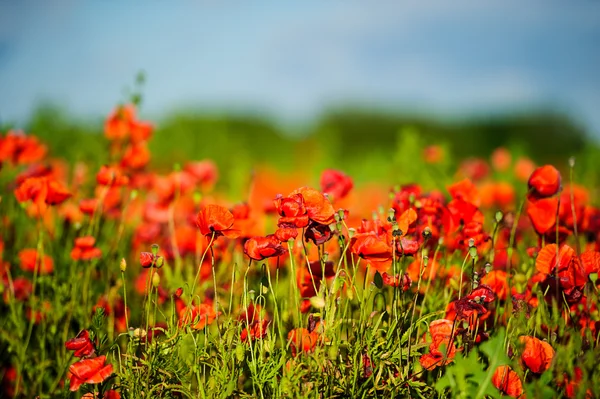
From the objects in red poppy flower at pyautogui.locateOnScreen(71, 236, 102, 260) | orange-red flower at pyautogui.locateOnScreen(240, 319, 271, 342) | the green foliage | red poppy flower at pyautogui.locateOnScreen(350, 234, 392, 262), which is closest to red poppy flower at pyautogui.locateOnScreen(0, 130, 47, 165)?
red poppy flower at pyautogui.locateOnScreen(71, 236, 102, 260)

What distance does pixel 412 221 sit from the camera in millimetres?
1528

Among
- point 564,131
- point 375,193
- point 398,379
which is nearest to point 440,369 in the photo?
point 398,379

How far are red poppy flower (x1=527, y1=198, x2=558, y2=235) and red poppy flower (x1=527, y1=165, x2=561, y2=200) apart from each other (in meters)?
0.04

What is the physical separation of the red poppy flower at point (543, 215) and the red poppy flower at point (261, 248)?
0.87 metres

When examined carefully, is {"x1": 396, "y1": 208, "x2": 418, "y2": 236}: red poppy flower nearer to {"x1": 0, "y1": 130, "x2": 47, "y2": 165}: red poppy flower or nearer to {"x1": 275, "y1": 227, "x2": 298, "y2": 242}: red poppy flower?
{"x1": 275, "y1": 227, "x2": 298, "y2": 242}: red poppy flower

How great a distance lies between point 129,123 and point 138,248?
23.3 inches

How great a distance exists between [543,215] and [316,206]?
829mm

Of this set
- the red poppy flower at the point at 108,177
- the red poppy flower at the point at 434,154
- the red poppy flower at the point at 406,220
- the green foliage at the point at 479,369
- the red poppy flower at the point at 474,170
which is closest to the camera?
the green foliage at the point at 479,369

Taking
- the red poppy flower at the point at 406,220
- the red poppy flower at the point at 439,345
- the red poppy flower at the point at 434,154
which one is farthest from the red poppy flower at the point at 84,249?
the red poppy flower at the point at 434,154

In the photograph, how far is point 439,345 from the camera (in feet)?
4.46

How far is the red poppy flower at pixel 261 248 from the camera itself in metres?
1.33

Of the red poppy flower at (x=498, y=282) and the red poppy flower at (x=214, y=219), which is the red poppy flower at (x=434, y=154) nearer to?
the red poppy flower at (x=498, y=282)

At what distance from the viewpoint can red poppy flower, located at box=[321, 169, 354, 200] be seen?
6.25ft

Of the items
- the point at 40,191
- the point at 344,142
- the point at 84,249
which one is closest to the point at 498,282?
the point at 84,249
